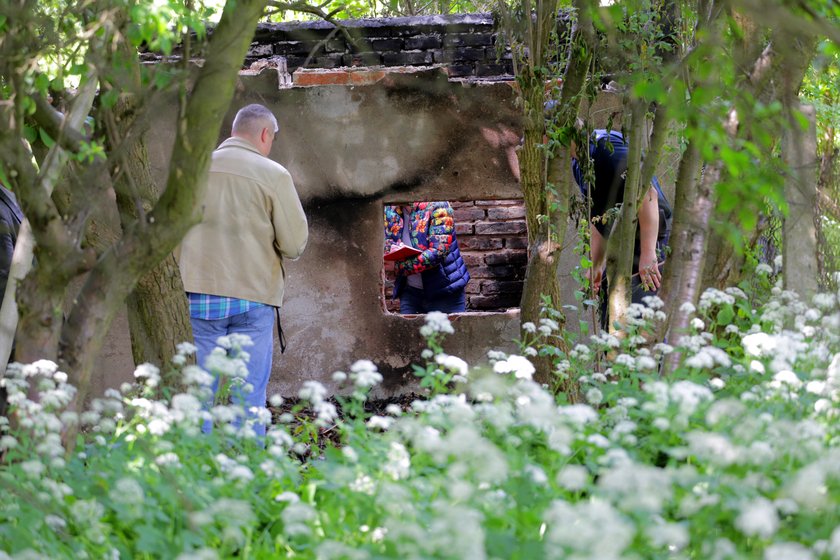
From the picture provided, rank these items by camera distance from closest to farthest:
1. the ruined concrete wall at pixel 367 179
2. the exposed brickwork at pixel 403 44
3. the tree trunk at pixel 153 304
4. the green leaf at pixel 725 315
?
Answer: the green leaf at pixel 725 315 < the tree trunk at pixel 153 304 < the ruined concrete wall at pixel 367 179 < the exposed brickwork at pixel 403 44

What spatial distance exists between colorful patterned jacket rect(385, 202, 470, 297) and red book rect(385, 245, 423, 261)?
0.03 metres

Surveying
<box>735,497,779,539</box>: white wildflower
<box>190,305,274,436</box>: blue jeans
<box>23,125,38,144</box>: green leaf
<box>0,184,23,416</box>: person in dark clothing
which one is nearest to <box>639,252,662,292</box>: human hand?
<box>190,305,274,436</box>: blue jeans

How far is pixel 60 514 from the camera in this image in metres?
2.61

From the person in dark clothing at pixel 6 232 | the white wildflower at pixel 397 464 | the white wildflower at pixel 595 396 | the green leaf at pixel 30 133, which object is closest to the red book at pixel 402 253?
the person in dark clothing at pixel 6 232

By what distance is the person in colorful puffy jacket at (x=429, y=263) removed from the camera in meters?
7.07

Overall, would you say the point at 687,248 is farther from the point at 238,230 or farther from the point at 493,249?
the point at 493,249

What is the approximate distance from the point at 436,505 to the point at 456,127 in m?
4.61

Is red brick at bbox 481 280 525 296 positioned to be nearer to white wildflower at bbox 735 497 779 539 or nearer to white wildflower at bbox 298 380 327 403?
white wildflower at bbox 298 380 327 403

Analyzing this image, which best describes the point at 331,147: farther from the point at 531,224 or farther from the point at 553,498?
the point at 553,498

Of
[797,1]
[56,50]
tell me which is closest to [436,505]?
[797,1]

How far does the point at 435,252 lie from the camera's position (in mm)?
7051

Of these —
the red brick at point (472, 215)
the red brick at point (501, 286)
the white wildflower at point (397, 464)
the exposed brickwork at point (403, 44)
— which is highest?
the exposed brickwork at point (403, 44)

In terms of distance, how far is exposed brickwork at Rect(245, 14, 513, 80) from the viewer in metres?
7.00

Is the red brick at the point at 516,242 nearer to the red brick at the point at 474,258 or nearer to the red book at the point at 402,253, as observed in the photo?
the red brick at the point at 474,258
